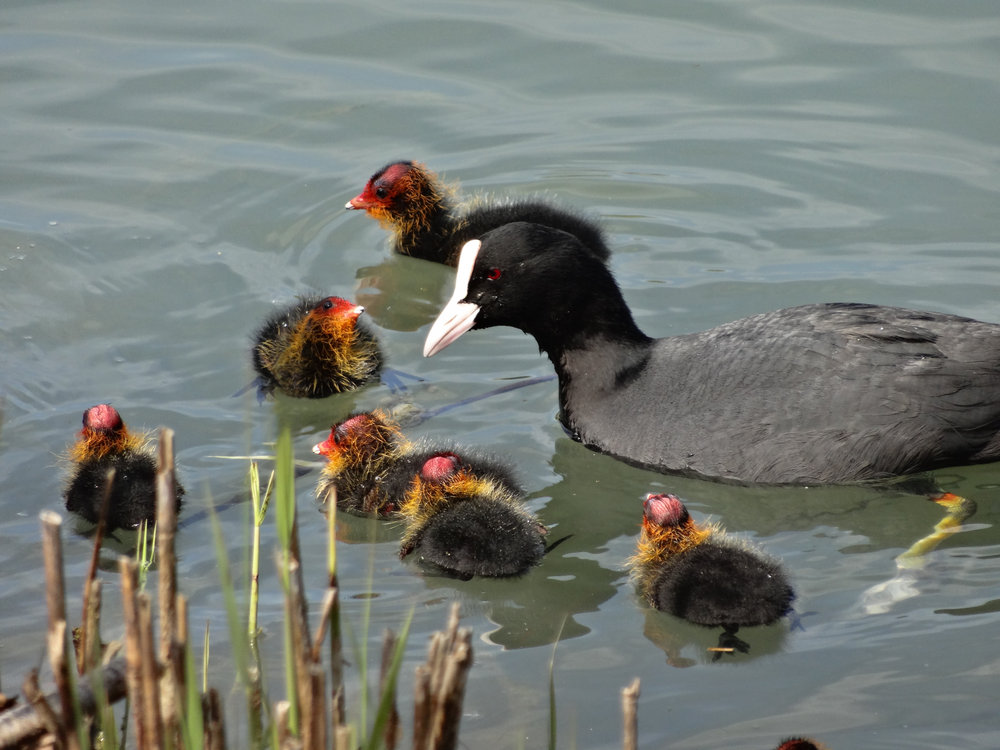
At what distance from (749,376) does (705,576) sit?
1.17 m

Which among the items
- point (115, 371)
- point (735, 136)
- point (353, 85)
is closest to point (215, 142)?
point (353, 85)

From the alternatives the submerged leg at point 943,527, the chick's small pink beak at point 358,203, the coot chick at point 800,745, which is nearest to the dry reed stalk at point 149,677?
the coot chick at point 800,745

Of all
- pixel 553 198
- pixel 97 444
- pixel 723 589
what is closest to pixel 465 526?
pixel 723 589

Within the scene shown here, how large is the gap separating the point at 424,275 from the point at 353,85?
193cm

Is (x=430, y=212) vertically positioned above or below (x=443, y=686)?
above

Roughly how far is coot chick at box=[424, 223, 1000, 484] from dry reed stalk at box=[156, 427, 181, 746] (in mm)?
2875

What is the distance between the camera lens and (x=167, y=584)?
6.66 ft

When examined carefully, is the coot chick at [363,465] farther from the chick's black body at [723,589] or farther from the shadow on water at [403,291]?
the shadow on water at [403,291]

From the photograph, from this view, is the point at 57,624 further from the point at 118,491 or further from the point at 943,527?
the point at 943,527

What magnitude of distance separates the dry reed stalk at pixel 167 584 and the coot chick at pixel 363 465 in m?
2.37

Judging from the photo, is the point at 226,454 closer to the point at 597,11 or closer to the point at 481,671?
the point at 481,671

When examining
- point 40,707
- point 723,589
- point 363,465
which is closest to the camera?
point 40,707

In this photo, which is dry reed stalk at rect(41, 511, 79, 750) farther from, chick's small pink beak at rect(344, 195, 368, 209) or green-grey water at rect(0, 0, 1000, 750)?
chick's small pink beak at rect(344, 195, 368, 209)

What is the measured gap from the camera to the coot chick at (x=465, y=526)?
4.00 metres
